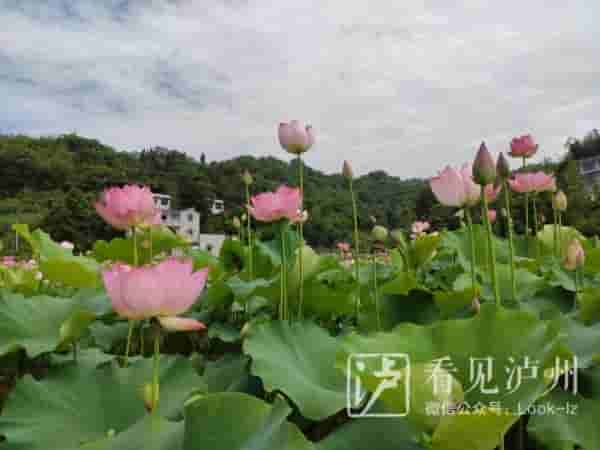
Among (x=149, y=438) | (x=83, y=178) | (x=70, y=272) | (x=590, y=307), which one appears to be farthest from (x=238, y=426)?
(x=83, y=178)

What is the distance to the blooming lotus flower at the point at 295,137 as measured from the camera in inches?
39.9

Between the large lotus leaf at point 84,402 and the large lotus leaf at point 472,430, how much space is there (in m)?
0.32

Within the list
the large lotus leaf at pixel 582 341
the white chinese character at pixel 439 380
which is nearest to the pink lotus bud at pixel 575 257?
the large lotus leaf at pixel 582 341

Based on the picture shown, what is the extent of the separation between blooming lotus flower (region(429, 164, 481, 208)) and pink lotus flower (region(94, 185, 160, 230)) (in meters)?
0.50

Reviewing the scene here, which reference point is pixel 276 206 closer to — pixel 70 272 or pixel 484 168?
pixel 484 168

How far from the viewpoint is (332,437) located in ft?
1.67

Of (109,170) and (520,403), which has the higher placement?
(109,170)

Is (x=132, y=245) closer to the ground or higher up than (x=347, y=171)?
closer to the ground

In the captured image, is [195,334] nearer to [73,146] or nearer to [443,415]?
[443,415]

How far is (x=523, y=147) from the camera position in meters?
1.42

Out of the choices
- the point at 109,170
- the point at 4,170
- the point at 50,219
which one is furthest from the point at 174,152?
the point at 50,219

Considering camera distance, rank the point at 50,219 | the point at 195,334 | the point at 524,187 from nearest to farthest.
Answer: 1. the point at 195,334
2. the point at 524,187
3. the point at 50,219

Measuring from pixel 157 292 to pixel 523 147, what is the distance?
48.9 inches

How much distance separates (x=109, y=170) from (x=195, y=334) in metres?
24.9
